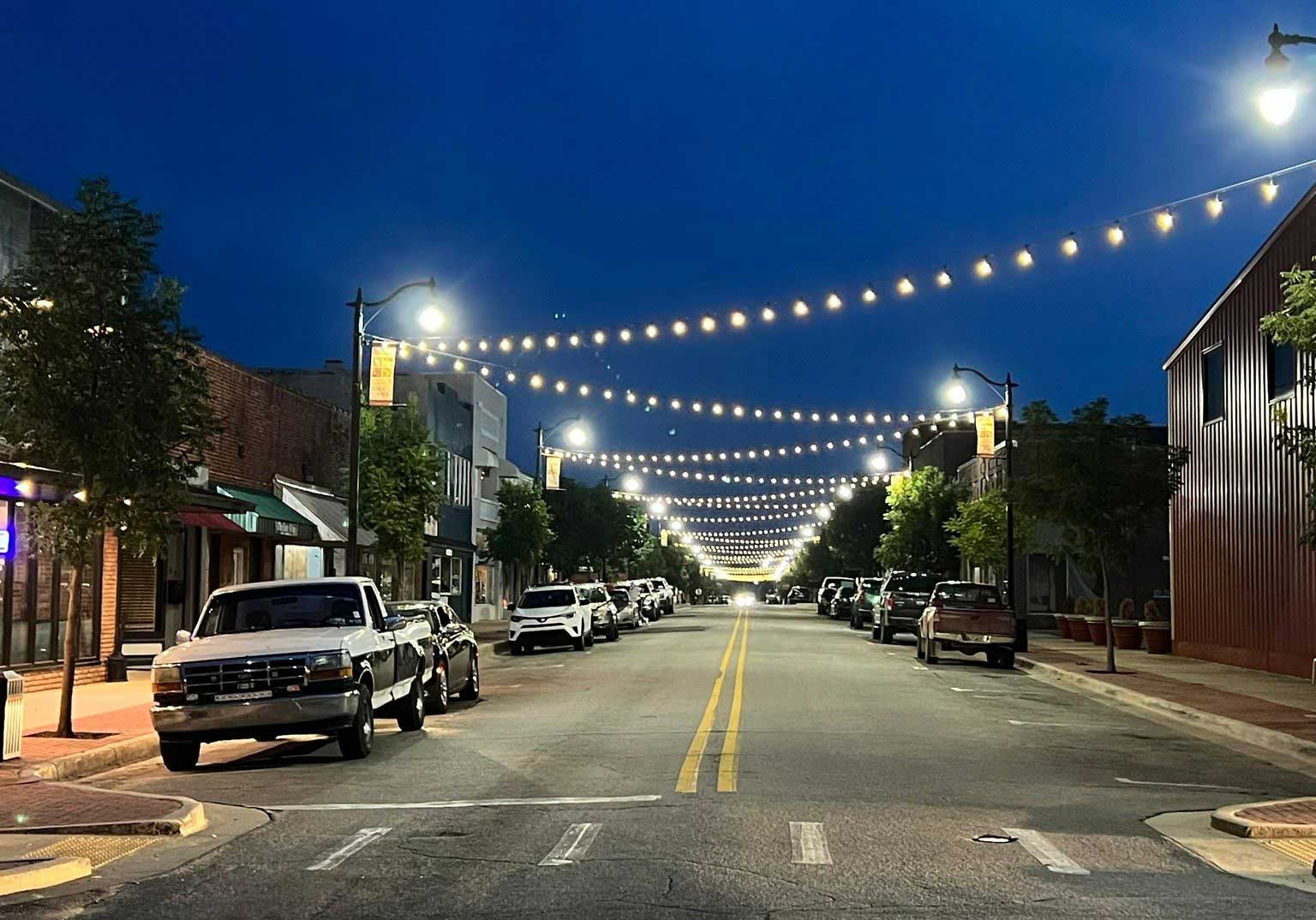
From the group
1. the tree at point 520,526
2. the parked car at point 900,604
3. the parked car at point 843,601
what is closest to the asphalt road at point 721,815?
the parked car at point 900,604

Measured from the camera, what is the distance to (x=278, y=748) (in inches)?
675

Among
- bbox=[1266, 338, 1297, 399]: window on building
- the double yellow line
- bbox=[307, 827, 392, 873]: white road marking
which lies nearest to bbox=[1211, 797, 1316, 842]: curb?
the double yellow line

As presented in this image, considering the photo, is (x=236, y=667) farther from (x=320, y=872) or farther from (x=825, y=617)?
(x=825, y=617)

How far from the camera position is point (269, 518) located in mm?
31375

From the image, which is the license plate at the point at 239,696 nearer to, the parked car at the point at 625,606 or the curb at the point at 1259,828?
the curb at the point at 1259,828

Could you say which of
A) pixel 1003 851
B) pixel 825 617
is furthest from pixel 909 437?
pixel 1003 851

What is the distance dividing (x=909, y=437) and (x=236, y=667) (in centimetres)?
9679

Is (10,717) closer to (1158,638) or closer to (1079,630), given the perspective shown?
(1158,638)

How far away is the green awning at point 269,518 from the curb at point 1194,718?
16052 millimetres

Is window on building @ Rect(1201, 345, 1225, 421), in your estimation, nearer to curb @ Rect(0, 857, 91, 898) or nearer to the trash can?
the trash can

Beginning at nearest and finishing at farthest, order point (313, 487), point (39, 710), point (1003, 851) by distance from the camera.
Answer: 1. point (1003, 851)
2. point (39, 710)
3. point (313, 487)

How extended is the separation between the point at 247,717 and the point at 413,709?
3623mm

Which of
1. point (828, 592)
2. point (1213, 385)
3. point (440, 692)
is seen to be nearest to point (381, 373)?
point (440, 692)

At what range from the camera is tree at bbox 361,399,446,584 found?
37562 mm
